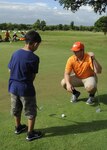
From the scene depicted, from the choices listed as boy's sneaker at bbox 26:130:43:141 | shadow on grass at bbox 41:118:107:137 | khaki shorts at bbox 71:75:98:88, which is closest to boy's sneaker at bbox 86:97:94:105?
khaki shorts at bbox 71:75:98:88

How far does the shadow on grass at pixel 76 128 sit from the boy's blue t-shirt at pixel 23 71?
0.88 metres

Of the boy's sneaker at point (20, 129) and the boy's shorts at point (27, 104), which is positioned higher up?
the boy's shorts at point (27, 104)

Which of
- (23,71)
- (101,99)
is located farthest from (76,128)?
(101,99)

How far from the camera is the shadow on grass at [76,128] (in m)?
7.02

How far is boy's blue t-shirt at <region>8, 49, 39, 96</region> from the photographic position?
6500 mm

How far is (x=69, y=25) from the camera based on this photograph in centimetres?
10600

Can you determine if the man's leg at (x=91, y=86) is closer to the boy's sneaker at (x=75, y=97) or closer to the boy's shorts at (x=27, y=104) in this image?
the boy's sneaker at (x=75, y=97)

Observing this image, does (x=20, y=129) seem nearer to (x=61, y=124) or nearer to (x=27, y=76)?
(x=61, y=124)

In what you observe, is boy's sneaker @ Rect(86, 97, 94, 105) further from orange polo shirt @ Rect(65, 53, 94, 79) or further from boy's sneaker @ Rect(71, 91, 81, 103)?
orange polo shirt @ Rect(65, 53, 94, 79)

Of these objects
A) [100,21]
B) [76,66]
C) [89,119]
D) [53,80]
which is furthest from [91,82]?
[100,21]

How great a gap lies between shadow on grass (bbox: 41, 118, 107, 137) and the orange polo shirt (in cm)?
187

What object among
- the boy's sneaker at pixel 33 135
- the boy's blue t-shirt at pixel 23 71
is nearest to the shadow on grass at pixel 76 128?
the boy's sneaker at pixel 33 135

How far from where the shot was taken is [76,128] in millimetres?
7246

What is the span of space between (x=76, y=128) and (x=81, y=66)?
2.20 m
